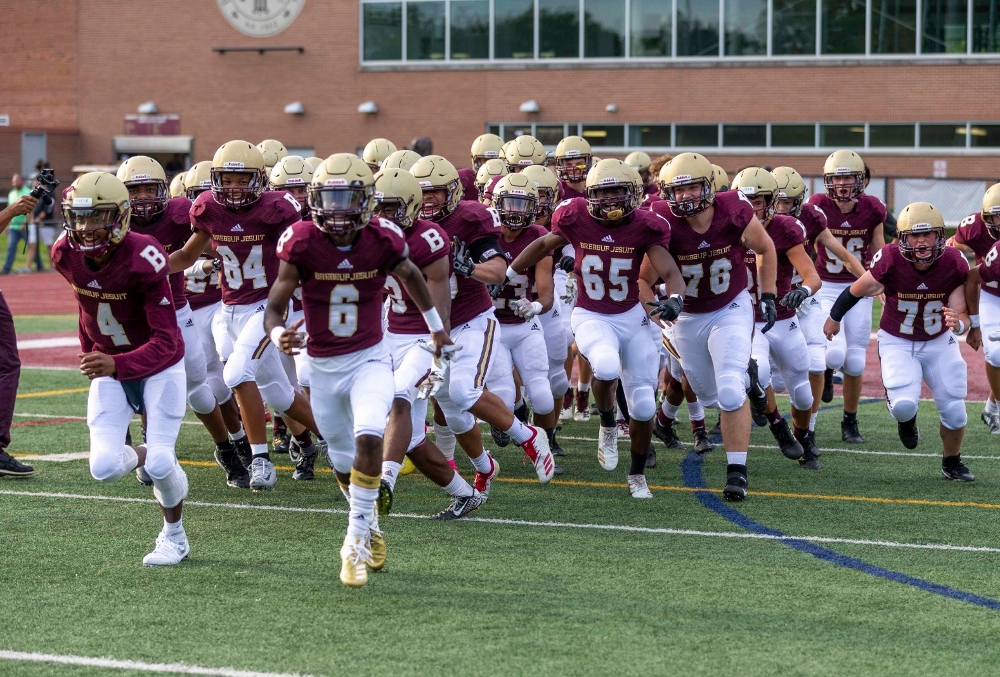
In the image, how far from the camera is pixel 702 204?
7.60 m

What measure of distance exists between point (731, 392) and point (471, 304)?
5.20 feet

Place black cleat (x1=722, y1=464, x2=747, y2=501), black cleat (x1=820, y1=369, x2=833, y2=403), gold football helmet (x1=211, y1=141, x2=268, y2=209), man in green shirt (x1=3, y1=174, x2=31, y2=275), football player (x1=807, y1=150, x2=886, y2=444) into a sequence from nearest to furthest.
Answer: black cleat (x1=722, y1=464, x2=747, y2=501) → gold football helmet (x1=211, y1=141, x2=268, y2=209) → football player (x1=807, y1=150, x2=886, y2=444) → black cleat (x1=820, y1=369, x2=833, y2=403) → man in green shirt (x1=3, y1=174, x2=31, y2=275)

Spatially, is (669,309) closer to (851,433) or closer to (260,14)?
(851,433)

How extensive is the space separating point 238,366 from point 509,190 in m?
2.05

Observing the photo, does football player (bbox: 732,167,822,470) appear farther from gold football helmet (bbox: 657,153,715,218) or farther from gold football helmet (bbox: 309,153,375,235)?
gold football helmet (bbox: 309,153,375,235)

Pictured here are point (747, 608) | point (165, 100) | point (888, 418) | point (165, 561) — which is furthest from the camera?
point (165, 100)

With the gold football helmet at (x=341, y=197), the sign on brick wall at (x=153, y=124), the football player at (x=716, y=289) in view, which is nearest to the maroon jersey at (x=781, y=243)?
the football player at (x=716, y=289)

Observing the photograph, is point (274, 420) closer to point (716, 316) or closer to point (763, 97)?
point (716, 316)

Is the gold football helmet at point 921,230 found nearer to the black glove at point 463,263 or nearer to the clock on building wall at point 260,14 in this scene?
the black glove at point 463,263

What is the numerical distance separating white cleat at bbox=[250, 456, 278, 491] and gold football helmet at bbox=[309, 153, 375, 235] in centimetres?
243

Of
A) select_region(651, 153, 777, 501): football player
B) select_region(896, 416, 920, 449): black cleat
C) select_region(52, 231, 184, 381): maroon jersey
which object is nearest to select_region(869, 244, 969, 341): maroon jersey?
select_region(896, 416, 920, 449): black cleat

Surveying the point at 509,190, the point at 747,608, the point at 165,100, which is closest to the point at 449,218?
the point at 509,190

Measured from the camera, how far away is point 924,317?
8.16 meters

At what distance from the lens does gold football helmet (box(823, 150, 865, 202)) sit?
10133mm
